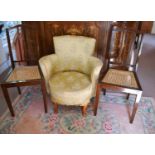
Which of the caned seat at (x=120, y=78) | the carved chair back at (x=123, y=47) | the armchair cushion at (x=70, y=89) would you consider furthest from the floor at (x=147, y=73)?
the armchair cushion at (x=70, y=89)

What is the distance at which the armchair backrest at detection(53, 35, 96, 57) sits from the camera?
6.56 feet

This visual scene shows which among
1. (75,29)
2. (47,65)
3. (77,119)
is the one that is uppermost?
(75,29)

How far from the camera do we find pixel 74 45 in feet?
6.65

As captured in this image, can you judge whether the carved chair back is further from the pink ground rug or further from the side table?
the side table

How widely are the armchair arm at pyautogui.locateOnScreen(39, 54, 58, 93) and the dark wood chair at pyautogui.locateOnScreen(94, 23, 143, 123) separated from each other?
63cm

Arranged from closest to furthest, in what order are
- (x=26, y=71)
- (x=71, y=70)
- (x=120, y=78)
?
(x=120, y=78) → (x=26, y=71) → (x=71, y=70)

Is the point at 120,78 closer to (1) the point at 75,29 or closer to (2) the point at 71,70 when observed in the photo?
(2) the point at 71,70

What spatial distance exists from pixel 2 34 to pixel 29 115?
Answer: 195 centimetres

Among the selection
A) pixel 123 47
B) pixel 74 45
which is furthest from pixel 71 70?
pixel 123 47

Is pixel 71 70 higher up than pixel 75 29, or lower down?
lower down

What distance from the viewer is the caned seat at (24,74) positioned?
191cm

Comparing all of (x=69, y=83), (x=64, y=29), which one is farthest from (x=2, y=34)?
(x=69, y=83)

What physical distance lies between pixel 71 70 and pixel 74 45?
0.37m
